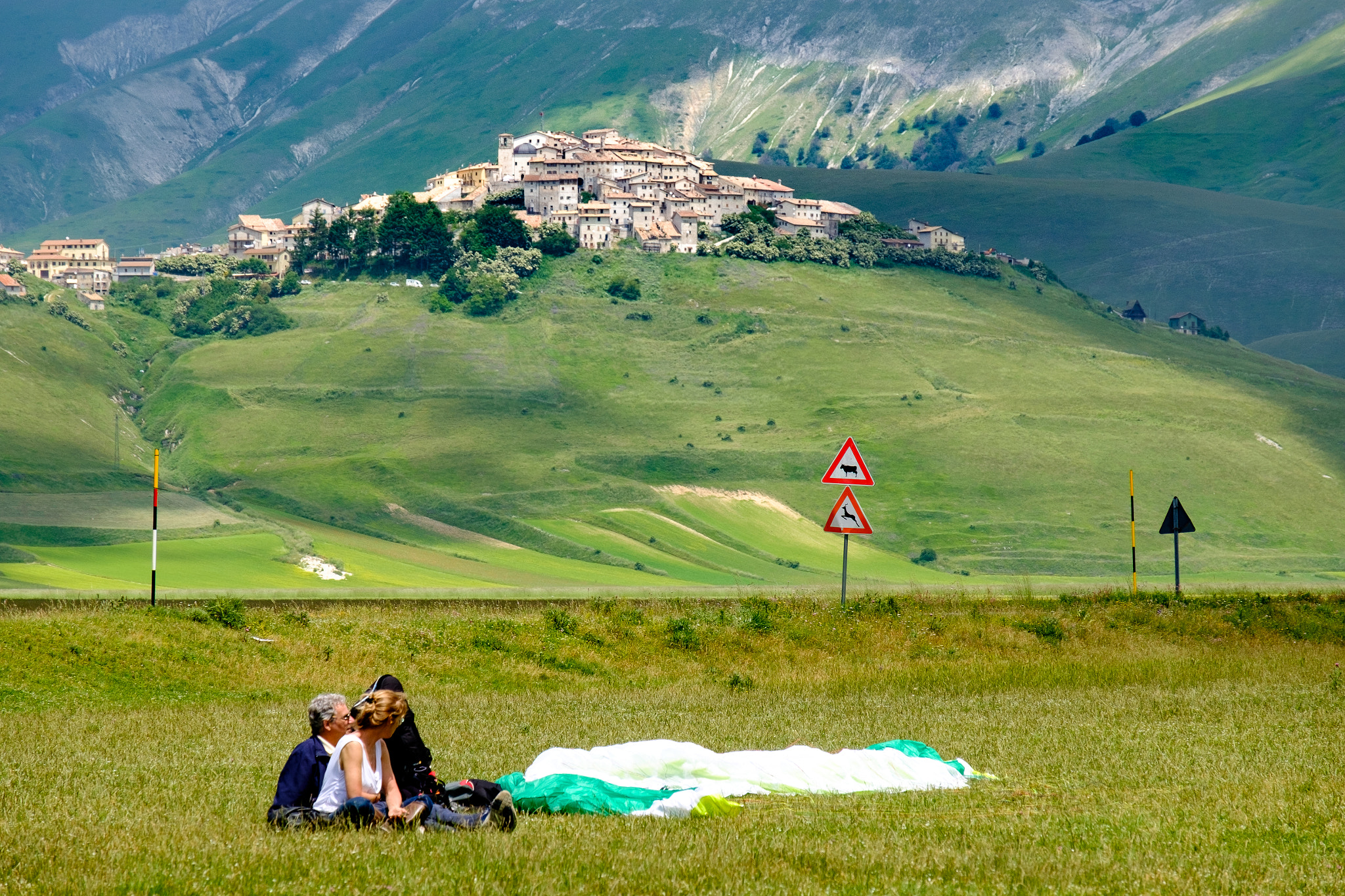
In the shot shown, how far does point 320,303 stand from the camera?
194 meters

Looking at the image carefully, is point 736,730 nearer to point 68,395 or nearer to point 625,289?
point 68,395

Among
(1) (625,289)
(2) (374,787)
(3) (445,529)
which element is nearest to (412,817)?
(2) (374,787)

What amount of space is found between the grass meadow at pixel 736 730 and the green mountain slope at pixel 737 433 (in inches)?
3463

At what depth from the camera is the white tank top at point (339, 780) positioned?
14.5 metres

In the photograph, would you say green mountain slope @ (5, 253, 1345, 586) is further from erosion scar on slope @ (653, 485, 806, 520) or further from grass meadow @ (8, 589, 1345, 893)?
grass meadow @ (8, 589, 1345, 893)

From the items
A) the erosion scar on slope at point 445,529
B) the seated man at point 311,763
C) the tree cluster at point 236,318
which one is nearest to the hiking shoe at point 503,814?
the seated man at point 311,763

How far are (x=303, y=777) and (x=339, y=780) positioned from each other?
36 cm

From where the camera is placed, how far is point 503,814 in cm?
1473

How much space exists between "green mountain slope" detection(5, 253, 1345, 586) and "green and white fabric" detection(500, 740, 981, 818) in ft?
339

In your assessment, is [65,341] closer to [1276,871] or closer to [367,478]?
[367,478]

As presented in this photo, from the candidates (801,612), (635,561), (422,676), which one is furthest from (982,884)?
(635,561)

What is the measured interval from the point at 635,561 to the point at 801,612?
3754 inches

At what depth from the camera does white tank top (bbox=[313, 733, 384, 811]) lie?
1455 centimetres

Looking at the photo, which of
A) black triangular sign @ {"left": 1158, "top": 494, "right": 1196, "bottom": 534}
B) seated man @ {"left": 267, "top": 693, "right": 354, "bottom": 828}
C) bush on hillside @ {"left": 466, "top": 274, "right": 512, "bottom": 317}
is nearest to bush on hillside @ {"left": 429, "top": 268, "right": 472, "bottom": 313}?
bush on hillside @ {"left": 466, "top": 274, "right": 512, "bottom": 317}
